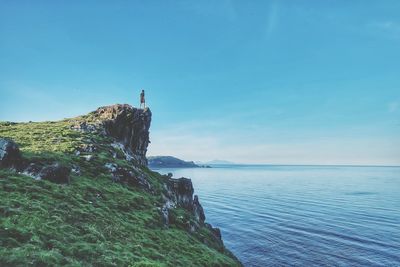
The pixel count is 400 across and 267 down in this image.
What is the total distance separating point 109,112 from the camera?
60875 millimetres

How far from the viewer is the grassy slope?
16172 millimetres

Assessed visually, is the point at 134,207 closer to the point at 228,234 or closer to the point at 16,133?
the point at 16,133

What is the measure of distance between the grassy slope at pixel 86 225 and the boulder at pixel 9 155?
124 centimetres

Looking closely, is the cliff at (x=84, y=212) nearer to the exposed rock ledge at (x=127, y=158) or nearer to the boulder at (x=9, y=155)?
the boulder at (x=9, y=155)

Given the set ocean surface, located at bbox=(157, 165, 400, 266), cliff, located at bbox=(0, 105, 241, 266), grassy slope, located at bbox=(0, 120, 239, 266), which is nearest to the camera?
grassy slope, located at bbox=(0, 120, 239, 266)

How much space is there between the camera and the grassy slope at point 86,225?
16172mm

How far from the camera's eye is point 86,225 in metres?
20.6

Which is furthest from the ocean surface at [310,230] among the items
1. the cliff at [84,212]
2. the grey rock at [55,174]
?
the grey rock at [55,174]

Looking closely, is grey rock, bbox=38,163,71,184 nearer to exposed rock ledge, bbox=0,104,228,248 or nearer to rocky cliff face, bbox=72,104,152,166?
exposed rock ledge, bbox=0,104,228,248

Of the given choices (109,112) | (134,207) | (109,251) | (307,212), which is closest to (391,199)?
(307,212)

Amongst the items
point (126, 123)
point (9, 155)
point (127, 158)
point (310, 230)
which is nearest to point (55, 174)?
point (9, 155)

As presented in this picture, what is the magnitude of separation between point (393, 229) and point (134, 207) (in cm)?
6656

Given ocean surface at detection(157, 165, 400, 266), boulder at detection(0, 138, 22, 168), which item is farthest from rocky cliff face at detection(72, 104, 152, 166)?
ocean surface at detection(157, 165, 400, 266)

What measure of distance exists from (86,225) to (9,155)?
11936 millimetres
